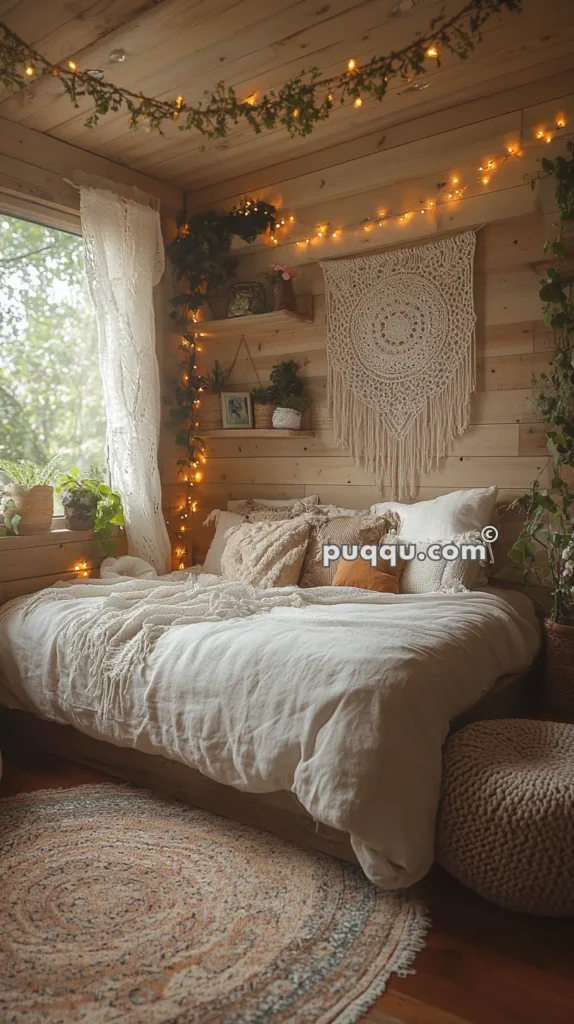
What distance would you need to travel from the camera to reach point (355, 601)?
2713mm

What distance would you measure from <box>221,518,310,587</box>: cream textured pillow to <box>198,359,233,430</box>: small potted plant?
727 mm

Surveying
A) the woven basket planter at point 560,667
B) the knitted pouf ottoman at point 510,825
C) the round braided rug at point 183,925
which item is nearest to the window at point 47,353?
the round braided rug at point 183,925

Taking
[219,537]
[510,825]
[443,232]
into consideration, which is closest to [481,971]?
[510,825]

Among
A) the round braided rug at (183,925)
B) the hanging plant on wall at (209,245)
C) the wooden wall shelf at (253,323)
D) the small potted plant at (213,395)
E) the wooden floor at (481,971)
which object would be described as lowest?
the wooden floor at (481,971)

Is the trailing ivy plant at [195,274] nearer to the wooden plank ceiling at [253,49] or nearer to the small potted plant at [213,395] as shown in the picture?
the small potted plant at [213,395]

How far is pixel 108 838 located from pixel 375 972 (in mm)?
916

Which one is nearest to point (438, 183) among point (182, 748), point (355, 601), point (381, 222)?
point (381, 222)

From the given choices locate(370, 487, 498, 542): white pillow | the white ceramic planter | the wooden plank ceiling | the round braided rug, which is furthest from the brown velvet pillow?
the wooden plank ceiling

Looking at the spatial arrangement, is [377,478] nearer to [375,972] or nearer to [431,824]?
[431,824]

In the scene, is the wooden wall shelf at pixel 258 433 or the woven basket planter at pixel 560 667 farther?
the wooden wall shelf at pixel 258 433

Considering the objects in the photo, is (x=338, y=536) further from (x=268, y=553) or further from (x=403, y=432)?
(x=403, y=432)

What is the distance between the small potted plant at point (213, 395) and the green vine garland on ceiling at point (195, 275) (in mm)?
47

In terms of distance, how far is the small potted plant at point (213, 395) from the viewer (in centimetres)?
382

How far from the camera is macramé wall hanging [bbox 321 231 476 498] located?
123 inches
